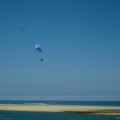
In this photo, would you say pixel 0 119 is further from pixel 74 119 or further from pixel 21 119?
pixel 74 119

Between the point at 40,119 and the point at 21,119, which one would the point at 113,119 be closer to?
the point at 40,119

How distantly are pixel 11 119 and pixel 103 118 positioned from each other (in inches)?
613

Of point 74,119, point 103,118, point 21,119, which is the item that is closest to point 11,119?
point 21,119

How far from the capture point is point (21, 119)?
54594 mm

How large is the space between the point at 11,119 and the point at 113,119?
17.1m

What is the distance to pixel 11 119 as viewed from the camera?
55.0 meters

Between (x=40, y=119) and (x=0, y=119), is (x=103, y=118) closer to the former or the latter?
(x=40, y=119)

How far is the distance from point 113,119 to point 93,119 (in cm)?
326

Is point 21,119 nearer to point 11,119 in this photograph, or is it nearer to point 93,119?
point 11,119

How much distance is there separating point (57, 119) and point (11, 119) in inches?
319

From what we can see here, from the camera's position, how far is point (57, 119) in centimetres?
5291

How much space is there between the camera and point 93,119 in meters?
53.2

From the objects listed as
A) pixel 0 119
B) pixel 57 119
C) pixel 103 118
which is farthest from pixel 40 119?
pixel 103 118

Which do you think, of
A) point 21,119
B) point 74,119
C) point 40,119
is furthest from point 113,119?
point 21,119
